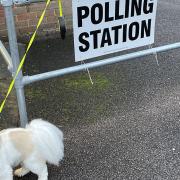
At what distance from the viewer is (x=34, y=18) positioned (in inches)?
215

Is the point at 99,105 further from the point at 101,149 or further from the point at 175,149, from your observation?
the point at 175,149

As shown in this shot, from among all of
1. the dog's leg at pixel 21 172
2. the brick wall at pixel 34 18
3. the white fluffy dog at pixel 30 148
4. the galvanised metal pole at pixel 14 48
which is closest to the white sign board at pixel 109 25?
the galvanised metal pole at pixel 14 48

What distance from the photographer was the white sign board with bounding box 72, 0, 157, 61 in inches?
113

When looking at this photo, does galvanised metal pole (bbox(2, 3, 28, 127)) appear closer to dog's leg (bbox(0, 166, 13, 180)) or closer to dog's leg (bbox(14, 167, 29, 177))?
dog's leg (bbox(14, 167, 29, 177))

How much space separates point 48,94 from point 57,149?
1464 millimetres

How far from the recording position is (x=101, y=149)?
124 inches

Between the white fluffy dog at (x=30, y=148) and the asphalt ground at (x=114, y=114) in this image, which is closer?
the white fluffy dog at (x=30, y=148)

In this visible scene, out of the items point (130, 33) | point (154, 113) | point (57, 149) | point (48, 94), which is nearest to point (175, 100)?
point (154, 113)

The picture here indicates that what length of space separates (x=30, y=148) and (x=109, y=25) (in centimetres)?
127

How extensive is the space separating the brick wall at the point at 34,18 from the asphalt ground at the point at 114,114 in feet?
1.59

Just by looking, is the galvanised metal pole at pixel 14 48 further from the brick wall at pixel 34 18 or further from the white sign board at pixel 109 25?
the brick wall at pixel 34 18

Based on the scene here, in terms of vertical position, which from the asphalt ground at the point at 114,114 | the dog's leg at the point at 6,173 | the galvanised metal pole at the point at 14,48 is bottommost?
the asphalt ground at the point at 114,114

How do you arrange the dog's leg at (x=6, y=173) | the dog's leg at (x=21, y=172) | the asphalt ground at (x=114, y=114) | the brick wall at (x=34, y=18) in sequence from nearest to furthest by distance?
the dog's leg at (x=6, y=173), the dog's leg at (x=21, y=172), the asphalt ground at (x=114, y=114), the brick wall at (x=34, y=18)

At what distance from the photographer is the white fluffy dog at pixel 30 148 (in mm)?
2473
